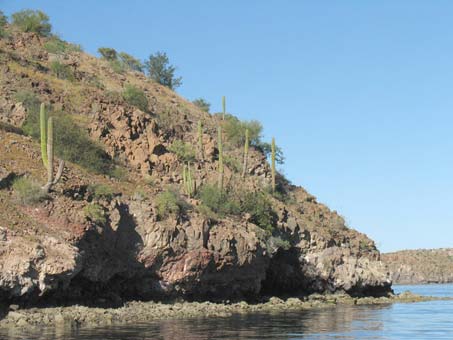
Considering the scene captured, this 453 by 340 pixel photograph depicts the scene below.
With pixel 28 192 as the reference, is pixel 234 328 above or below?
below

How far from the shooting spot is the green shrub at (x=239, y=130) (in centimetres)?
6731

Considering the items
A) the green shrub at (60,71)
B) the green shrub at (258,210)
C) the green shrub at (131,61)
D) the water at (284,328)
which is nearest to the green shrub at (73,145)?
the green shrub at (258,210)

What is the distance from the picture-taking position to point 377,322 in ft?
114

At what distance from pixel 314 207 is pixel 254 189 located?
44.5 ft

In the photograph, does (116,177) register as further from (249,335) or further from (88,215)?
(249,335)

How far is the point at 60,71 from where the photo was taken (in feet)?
197

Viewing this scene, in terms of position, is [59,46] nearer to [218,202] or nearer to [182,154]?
[182,154]

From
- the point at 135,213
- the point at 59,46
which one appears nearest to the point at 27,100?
the point at 135,213

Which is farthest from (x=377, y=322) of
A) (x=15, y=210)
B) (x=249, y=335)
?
(x=15, y=210)

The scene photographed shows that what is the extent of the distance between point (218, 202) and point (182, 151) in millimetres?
7423

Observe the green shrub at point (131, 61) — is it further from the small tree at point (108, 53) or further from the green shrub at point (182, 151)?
the green shrub at point (182, 151)

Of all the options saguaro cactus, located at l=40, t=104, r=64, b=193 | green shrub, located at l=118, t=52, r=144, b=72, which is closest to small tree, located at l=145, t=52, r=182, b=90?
green shrub, located at l=118, t=52, r=144, b=72

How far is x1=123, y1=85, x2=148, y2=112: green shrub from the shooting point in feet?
202

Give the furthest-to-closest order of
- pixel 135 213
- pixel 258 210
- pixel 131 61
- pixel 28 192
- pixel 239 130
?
pixel 131 61 → pixel 239 130 → pixel 258 210 → pixel 135 213 → pixel 28 192
